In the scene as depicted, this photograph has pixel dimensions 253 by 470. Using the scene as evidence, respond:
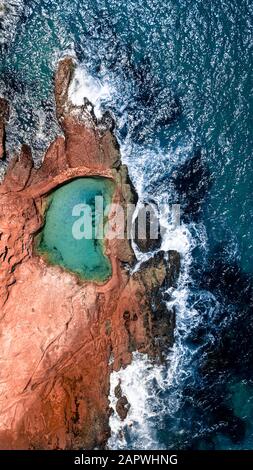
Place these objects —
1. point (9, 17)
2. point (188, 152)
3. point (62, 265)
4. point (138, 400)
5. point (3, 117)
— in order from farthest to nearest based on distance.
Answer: point (188, 152)
point (138, 400)
point (62, 265)
point (9, 17)
point (3, 117)

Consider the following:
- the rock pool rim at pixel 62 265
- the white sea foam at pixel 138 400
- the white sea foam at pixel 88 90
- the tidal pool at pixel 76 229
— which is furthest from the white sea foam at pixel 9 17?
the white sea foam at pixel 138 400

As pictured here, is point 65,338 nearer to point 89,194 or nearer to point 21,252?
point 21,252

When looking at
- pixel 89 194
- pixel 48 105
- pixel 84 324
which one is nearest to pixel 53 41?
pixel 48 105

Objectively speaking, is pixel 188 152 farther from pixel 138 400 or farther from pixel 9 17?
pixel 138 400

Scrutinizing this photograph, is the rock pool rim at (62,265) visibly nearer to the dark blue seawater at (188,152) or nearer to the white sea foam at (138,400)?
the dark blue seawater at (188,152)

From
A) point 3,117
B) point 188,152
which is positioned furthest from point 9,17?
point 188,152

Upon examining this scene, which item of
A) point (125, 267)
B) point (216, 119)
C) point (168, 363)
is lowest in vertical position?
point (168, 363)
